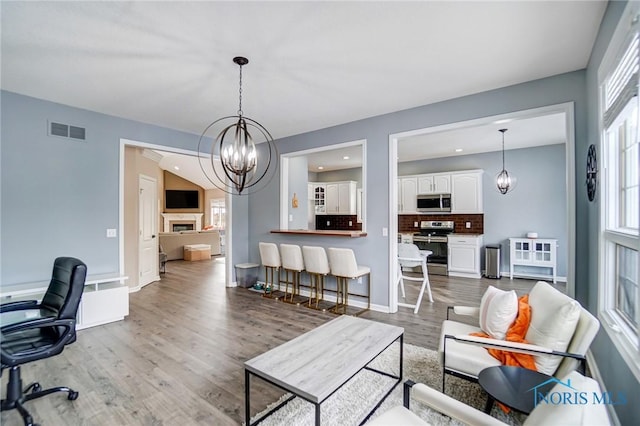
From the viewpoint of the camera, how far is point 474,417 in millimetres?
1241

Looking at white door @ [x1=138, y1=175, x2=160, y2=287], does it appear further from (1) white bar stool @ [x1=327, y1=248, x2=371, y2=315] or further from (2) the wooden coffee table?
(2) the wooden coffee table

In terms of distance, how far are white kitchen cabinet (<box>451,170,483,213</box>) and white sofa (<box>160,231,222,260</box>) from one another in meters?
7.85

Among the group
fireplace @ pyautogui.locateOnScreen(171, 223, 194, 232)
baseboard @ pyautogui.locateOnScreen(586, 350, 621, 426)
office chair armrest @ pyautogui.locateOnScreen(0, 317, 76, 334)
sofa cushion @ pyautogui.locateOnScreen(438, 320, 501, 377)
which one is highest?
fireplace @ pyautogui.locateOnScreen(171, 223, 194, 232)

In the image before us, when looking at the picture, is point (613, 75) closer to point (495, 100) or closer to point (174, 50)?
point (495, 100)

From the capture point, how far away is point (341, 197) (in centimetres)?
867

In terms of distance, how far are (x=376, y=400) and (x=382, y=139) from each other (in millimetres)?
3293

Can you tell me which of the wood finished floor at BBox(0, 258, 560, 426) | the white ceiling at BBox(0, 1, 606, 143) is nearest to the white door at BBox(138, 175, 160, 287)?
the wood finished floor at BBox(0, 258, 560, 426)

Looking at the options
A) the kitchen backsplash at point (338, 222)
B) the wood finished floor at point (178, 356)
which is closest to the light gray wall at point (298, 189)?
the wood finished floor at point (178, 356)

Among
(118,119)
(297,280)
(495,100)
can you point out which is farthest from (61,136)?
(495,100)

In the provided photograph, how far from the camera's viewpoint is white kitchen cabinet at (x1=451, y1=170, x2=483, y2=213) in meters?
6.74

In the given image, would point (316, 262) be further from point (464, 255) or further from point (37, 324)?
point (464, 255)

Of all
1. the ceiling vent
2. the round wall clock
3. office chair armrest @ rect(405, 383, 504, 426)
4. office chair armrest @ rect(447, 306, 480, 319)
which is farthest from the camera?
the ceiling vent

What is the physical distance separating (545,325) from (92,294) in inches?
187

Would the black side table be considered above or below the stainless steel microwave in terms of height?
below
